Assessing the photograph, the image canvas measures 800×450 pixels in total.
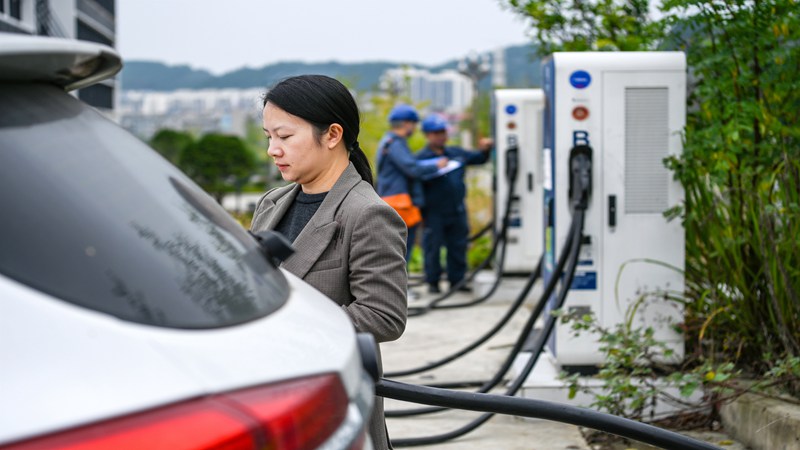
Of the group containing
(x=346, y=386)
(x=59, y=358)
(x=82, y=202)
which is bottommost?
(x=346, y=386)

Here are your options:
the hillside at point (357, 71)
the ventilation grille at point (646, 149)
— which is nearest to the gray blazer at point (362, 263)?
the ventilation grille at point (646, 149)

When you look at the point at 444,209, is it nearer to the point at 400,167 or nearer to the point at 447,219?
the point at 447,219

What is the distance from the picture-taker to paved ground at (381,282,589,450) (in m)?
5.84

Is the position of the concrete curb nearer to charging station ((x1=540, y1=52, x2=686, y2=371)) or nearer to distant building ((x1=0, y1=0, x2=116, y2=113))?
charging station ((x1=540, y1=52, x2=686, y2=371))

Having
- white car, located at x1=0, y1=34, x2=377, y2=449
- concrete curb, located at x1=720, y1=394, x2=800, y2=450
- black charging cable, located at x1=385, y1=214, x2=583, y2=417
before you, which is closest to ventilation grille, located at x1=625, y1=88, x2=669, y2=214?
black charging cable, located at x1=385, y1=214, x2=583, y2=417

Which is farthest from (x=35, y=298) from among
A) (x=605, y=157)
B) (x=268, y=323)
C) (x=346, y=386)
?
(x=605, y=157)

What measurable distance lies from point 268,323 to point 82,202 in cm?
35

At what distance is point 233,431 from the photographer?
1502 mm

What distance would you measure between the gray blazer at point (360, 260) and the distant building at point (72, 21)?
24247 millimetres

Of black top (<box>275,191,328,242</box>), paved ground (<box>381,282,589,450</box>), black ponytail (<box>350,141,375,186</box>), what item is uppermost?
black ponytail (<box>350,141,375,186</box>)

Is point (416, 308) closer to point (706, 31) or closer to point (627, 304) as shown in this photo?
point (627, 304)

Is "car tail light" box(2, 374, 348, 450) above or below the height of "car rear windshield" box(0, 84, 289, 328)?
below

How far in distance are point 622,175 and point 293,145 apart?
11.6ft

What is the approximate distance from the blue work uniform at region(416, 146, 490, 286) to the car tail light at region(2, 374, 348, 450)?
32.7 feet
